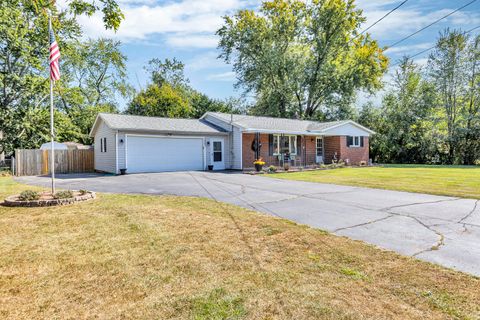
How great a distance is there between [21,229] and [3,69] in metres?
23.2

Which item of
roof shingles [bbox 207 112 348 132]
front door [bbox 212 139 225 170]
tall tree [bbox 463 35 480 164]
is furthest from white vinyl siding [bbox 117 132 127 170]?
tall tree [bbox 463 35 480 164]

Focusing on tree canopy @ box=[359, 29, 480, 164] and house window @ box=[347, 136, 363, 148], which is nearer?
house window @ box=[347, 136, 363, 148]

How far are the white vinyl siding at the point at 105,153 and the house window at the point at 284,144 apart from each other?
34.0 ft

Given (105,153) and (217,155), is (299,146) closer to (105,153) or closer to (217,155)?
(217,155)

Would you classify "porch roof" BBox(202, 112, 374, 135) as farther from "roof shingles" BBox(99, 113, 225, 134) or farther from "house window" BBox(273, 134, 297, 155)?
"roof shingles" BBox(99, 113, 225, 134)

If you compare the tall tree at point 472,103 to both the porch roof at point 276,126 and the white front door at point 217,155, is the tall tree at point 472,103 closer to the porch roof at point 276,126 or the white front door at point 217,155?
the porch roof at point 276,126

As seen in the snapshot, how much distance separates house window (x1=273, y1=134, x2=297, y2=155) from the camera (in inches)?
820

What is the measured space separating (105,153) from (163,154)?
3447 millimetres

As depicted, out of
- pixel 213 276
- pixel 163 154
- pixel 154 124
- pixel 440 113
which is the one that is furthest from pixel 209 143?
pixel 440 113

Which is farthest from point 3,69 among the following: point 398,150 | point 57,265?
point 398,150

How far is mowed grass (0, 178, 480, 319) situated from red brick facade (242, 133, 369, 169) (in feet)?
46.3

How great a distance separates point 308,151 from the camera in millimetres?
22844

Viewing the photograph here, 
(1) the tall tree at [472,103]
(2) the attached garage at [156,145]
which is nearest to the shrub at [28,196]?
(2) the attached garage at [156,145]

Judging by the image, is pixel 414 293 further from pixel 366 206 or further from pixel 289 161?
pixel 289 161
